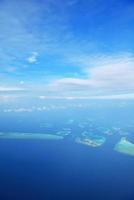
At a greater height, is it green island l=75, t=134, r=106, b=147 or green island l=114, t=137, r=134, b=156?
green island l=75, t=134, r=106, b=147

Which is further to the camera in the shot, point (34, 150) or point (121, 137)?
point (121, 137)

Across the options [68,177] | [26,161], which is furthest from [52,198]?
[26,161]

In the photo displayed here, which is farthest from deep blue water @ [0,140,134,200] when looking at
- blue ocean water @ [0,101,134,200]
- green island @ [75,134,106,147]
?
green island @ [75,134,106,147]

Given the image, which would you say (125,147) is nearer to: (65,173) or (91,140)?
(91,140)

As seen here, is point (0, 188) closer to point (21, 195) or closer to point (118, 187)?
point (21, 195)

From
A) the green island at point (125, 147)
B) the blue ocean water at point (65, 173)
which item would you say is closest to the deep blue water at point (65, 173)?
the blue ocean water at point (65, 173)

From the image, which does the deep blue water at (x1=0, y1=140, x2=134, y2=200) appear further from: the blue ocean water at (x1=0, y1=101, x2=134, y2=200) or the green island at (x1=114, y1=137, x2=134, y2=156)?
the green island at (x1=114, y1=137, x2=134, y2=156)
